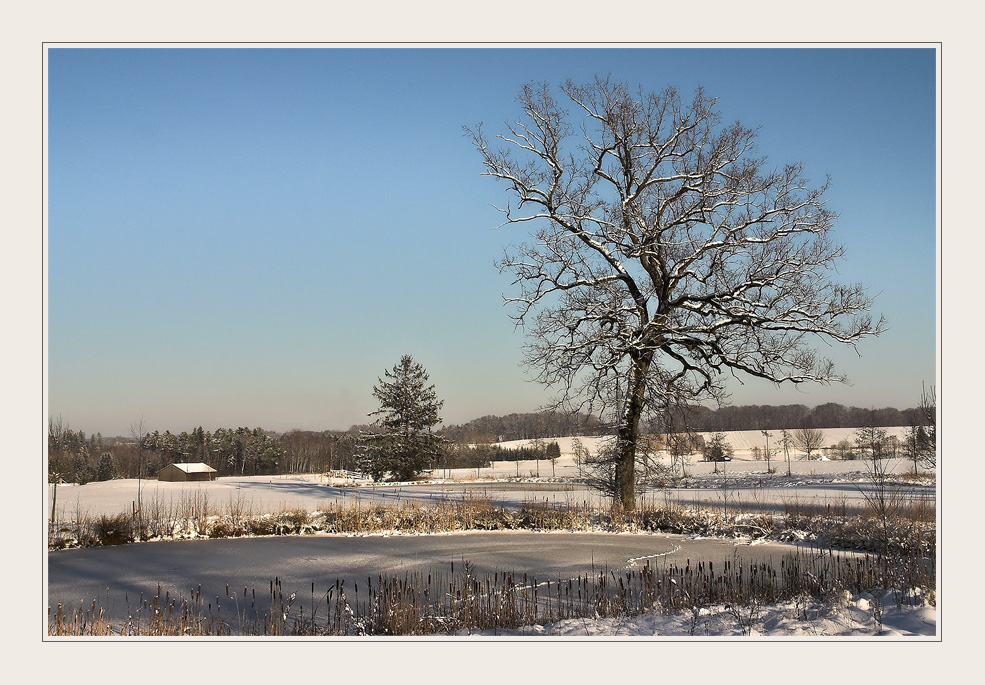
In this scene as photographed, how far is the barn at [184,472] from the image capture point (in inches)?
1172

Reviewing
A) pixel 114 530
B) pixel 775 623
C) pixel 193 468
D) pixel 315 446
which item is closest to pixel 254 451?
pixel 315 446

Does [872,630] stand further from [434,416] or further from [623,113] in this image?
[434,416]

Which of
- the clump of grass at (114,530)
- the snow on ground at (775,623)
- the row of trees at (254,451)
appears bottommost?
the row of trees at (254,451)

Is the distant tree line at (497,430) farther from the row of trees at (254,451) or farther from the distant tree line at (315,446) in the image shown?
the row of trees at (254,451)

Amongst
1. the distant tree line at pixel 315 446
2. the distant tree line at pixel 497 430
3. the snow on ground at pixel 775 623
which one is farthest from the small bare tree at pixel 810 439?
the snow on ground at pixel 775 623

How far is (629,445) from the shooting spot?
1546 centimetres

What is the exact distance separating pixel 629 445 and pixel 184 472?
72.8 ft

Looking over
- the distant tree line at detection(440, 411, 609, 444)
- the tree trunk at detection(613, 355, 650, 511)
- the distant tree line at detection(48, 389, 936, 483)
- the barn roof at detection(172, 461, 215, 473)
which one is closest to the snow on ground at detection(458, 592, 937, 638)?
the tree trunk at detection(613, 355, 650, 511)

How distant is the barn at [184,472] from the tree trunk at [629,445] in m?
21.8

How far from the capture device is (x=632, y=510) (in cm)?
1514

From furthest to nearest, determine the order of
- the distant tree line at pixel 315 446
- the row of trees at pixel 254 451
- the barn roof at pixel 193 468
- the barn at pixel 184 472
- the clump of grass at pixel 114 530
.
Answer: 1. the row of trees at pixel 254 451
2. the barn roof at pixel 193 468
3. the barn at pixel 184 472
4. the distant tree line at pixel 315 446
5. the clump of grass at pixel 114 530

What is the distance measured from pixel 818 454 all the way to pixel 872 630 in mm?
39319

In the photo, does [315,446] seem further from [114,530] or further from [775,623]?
[775,623]
